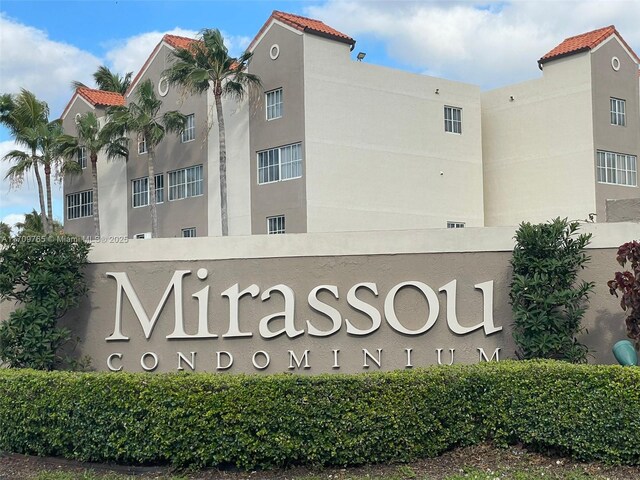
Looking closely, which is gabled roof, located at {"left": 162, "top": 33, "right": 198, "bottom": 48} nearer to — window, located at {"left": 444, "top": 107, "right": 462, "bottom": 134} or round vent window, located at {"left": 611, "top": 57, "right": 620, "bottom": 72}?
window, located at {"left": 444, "top": 107, "right": 462, "bottom": 134}

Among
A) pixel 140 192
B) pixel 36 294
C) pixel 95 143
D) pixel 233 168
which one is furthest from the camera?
pixel 140 192

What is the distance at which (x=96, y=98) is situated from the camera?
125 feet

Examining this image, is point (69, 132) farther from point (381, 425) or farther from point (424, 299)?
point (381, 425)

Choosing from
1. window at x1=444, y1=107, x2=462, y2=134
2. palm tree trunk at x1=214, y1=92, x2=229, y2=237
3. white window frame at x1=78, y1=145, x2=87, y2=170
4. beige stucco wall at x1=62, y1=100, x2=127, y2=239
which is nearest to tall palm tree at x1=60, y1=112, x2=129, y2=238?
beige stucco wall at x1=62, y1=100, x2=127, y2=239

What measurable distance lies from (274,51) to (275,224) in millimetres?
6947

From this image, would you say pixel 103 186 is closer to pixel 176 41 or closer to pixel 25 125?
pixel 25 125

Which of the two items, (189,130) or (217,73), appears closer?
(217,73)

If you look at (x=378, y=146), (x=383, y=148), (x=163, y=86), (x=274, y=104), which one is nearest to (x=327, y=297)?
(x=274, y=104)

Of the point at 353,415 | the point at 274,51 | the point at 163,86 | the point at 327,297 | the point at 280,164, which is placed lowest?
the point at 353,415

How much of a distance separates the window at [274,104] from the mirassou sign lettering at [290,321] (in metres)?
19.2

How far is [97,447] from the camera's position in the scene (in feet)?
27.4

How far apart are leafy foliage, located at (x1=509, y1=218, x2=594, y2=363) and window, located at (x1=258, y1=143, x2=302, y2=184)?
736 inches

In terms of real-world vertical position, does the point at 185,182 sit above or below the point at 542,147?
below

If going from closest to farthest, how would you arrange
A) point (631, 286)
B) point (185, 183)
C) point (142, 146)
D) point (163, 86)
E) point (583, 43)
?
point (631, 286) → point (583, 43) → point (185, 183) → point (163, 86) → point (142, 146)
